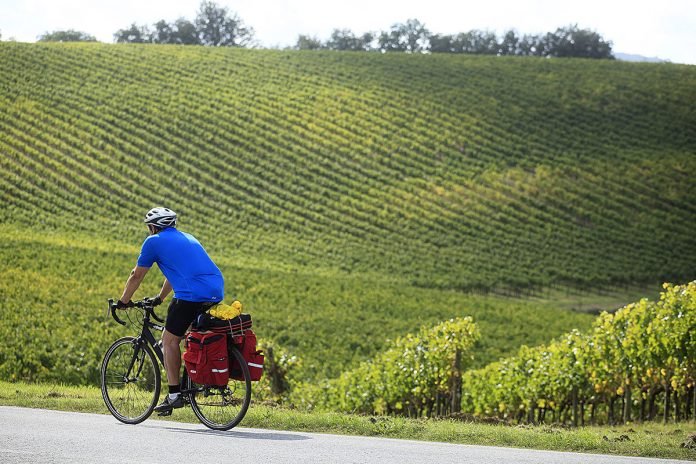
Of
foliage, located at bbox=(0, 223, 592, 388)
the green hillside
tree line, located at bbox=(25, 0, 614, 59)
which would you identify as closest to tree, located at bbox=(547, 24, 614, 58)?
tree line, located at bbox=(25, 0, 614, 59)

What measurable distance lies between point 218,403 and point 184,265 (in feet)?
4.76

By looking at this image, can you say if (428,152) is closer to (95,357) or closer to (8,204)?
(8,204)

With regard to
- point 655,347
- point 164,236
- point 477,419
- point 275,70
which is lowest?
point 477,419

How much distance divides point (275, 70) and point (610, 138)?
2933cm

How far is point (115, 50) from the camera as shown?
8469cm

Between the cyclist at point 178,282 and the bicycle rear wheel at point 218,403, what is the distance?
176 mm

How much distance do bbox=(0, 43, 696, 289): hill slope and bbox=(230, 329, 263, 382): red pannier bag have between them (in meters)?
38.7

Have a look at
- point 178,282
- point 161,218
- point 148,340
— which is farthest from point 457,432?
point 161,218

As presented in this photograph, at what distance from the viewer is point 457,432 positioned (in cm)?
973

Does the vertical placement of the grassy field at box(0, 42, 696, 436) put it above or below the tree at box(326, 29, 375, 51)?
below

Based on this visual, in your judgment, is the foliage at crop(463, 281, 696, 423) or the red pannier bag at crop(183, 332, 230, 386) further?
the foliage at crop(463, 281, 696, 423)

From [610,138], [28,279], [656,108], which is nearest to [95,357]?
[28,279]

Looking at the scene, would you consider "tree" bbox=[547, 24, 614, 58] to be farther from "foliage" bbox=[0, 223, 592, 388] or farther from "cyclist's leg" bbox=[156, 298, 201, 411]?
"cyclist's leg" bbox=[156, 298, 201, 411]

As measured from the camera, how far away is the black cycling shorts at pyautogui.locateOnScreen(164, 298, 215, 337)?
977 centimetres
